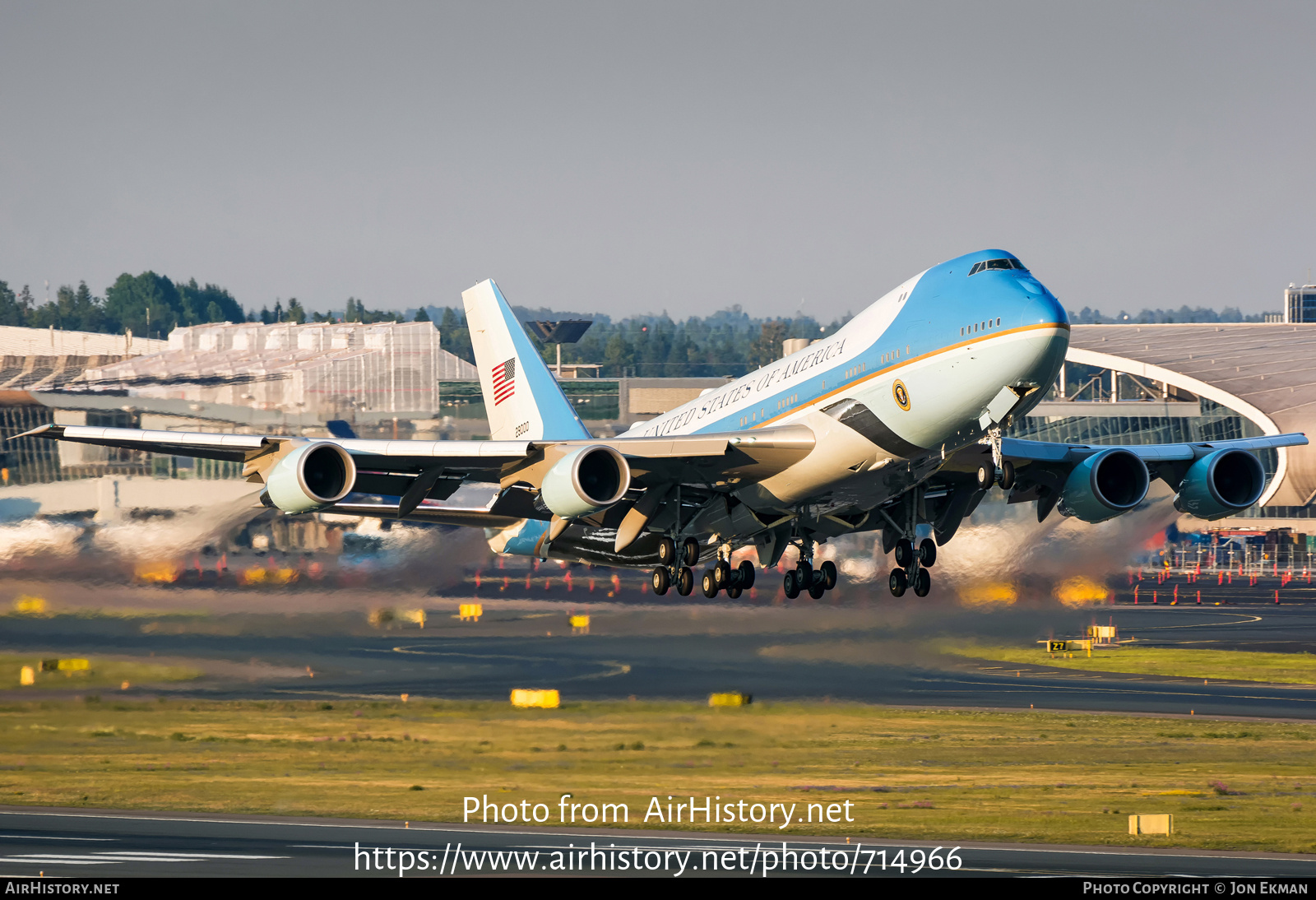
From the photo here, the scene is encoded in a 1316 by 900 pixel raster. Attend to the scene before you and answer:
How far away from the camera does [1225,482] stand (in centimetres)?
4253

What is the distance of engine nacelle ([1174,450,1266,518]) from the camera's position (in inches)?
1663

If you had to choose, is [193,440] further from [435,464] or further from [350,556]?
[350,556]

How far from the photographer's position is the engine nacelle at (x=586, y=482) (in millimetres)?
35344

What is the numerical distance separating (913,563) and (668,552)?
7183 millimetres

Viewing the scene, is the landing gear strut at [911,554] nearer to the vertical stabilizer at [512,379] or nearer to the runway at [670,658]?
the vertical stabilizer at [512,379]

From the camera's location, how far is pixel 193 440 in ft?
125

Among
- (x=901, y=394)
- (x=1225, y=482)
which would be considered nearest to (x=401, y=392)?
(x=1225, y=482)

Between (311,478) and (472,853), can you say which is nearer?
(311,478)

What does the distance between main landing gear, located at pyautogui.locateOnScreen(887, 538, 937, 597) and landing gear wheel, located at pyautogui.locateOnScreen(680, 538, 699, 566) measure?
575cm

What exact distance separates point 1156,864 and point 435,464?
3084 centimetres

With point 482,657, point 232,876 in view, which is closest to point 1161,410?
point 482,657

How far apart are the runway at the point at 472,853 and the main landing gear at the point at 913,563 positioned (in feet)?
49.9

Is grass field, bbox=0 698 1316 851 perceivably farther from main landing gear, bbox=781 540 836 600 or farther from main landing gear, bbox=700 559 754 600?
main landing gear, bbox=700 559 754 600

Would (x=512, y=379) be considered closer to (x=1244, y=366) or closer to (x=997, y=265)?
(x=997, y=265)
